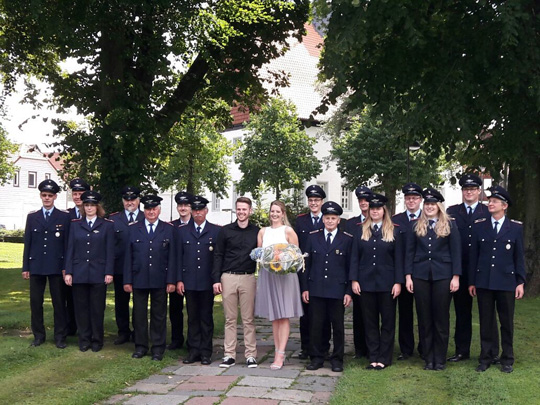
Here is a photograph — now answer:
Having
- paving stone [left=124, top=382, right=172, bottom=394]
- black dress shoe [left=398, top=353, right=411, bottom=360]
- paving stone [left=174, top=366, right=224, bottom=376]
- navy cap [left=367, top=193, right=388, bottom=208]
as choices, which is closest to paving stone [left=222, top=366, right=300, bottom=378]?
paving stone [left=174, top=366, right=224, bottom=376]

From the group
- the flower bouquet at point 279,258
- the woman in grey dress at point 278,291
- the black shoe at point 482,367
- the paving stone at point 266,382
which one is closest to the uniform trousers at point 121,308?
the woman in grey dress at point 278,291

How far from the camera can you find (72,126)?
18.9 metres

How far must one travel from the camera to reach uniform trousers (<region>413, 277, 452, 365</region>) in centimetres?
898

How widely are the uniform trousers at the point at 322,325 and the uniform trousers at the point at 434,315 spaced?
3.20 feet

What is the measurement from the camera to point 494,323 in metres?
8.95

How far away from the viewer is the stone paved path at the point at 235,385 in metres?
7.54

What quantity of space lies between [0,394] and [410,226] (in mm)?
5086

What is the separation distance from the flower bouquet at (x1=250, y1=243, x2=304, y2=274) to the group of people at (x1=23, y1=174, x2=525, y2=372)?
0.25 m

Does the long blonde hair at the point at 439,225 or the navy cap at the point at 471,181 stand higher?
the navy cap at the point at 471,181

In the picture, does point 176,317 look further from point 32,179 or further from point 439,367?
point 32,179

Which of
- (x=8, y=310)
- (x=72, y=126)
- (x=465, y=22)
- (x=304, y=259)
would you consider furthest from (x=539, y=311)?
(x=72, y=126)

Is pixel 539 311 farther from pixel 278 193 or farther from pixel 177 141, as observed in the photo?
pixel 278 193

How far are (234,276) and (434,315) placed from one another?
2.52 meters

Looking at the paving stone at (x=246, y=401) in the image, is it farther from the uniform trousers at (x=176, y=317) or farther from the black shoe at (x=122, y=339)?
the black shoe at (x=122, y=339)
